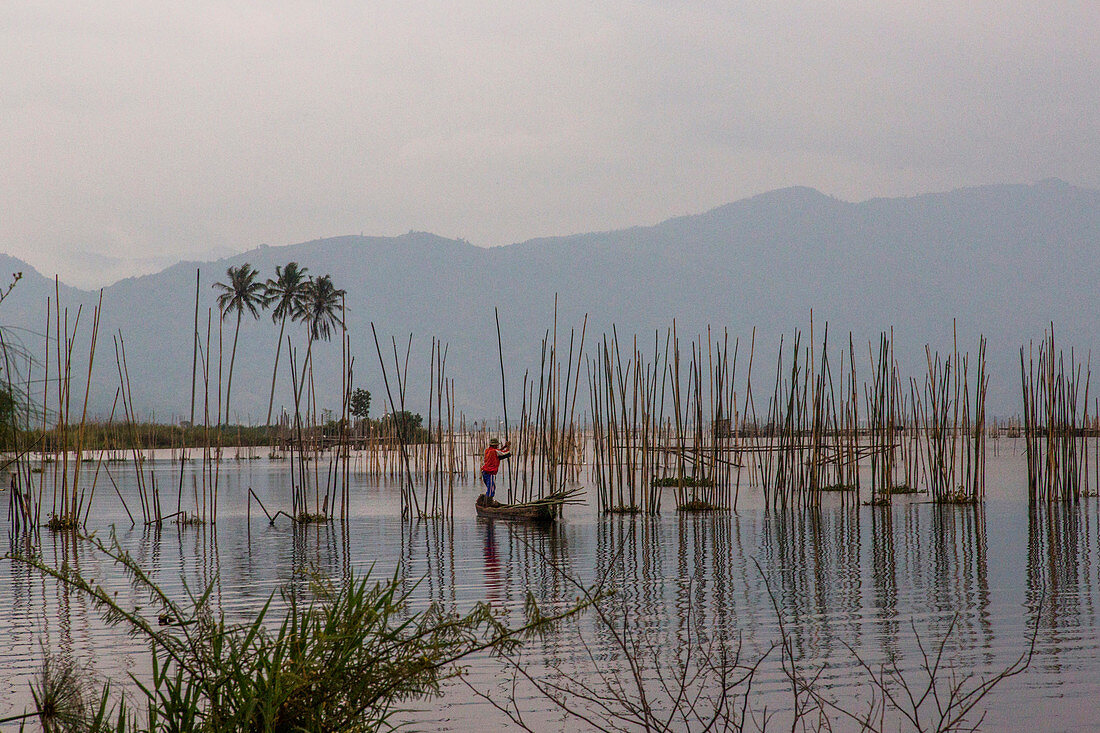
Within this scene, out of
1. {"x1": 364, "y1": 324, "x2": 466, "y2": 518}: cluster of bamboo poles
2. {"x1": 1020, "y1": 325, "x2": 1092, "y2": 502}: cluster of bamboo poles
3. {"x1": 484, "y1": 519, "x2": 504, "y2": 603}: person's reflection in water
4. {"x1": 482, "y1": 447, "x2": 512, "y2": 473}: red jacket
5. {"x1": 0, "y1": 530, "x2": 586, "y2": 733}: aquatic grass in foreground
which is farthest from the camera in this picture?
{"x1": 482, "y1": 447, "x2": 512, "y2": 473}: red jacket

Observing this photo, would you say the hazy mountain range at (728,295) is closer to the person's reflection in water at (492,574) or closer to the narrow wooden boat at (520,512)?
the narrow wooden boat at (520,512)

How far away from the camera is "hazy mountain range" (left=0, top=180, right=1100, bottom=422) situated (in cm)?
16862

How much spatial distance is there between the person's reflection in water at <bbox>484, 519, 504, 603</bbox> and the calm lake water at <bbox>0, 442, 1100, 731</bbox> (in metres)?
0.03

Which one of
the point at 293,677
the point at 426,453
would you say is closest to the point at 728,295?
the point at 426,453

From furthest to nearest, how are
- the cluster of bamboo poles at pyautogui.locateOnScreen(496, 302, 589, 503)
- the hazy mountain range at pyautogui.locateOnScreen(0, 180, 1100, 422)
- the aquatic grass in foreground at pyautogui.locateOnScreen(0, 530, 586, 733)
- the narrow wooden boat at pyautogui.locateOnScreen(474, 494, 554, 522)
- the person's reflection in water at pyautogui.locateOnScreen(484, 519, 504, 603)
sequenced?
the hazy mountain range at pyautogui.locateOnScreen(0, 180, 1100, 422) → the narrow wooden boat at pyautogui.locateOnScreen(474, 494, 554, 522) → the cluster of bamboo poles at pyautogui.locateOnScreen(496, 302, 589, 503) → the person's reflection in water at pyautogui.locateOnScreen(484, 519, 504, 603) → the aquatic grass in foreground at pyautogui.locateOnScreen(0, 530, 586, 733)

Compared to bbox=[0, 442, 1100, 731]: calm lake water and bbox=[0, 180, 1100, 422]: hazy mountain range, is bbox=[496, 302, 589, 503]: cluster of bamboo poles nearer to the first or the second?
bbox=[0, 442, 1100, 731]: calm lake water

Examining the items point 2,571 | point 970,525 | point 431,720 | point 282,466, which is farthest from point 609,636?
point 282,466

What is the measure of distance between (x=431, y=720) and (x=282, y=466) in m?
30.7

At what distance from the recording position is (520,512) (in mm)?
14250

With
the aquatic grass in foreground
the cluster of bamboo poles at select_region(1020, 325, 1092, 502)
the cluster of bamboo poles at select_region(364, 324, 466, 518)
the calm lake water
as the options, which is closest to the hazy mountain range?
the cluster of bamboo poles at select_region(364, 324, 466, 518)

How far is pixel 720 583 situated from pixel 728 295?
17520 cm

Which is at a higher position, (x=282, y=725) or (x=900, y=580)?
(x=282, y=725)

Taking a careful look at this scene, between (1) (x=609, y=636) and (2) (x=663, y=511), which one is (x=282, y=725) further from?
(2) (x=663, y=511)

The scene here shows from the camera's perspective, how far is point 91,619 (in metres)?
7.28
